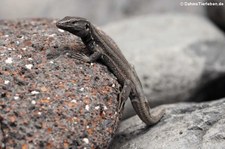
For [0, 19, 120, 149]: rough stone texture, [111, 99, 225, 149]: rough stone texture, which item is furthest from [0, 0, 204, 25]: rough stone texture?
[0, 19, 120, 149]: rough stone texture

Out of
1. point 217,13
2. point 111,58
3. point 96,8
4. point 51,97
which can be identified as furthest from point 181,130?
point 96,8

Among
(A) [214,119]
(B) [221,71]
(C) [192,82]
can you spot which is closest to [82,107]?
(A) [214,119]

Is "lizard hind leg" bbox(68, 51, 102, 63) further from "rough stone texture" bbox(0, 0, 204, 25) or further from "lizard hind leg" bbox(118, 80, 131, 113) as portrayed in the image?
"rough stone texture" bbox(0, 0, 204, 25)

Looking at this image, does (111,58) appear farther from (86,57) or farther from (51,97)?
(51,97)

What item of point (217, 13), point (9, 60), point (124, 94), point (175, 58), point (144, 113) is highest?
point (9, 60)

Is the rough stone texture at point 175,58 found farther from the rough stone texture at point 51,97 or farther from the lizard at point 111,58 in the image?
the rough stone texture at point 51,97
